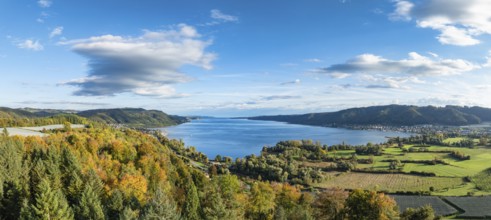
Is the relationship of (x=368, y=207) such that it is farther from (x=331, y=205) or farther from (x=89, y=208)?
(x=89, y=208)

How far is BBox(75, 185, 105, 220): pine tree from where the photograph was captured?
32438 millimetres

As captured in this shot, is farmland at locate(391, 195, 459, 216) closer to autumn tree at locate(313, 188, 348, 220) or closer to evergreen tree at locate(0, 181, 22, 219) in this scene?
autumn tree at locate(313, 188, 348, 220)

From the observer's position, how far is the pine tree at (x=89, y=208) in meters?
32.4

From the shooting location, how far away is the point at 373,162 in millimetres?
129125

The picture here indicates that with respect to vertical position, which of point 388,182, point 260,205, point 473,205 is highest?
point 260,205

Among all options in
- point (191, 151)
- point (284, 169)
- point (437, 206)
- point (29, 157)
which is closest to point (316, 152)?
point (284, 169)

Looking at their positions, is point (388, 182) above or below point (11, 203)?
below

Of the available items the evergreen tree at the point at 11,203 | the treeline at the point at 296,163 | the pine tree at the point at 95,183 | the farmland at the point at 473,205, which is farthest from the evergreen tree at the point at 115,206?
the treeline at the point at 296,163

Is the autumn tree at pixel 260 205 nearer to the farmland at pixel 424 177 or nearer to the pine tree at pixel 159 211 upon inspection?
the pine tree at pixel 159 211

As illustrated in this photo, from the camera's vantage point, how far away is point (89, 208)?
33438 millimetres

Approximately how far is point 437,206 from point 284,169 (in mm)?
51715

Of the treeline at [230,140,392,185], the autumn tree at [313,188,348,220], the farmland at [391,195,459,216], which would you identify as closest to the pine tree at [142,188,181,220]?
the autumn tree at [313,188,348,220]

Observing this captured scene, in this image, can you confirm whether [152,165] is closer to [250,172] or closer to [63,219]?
[63,219]

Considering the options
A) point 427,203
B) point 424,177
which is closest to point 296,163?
point 424,177
